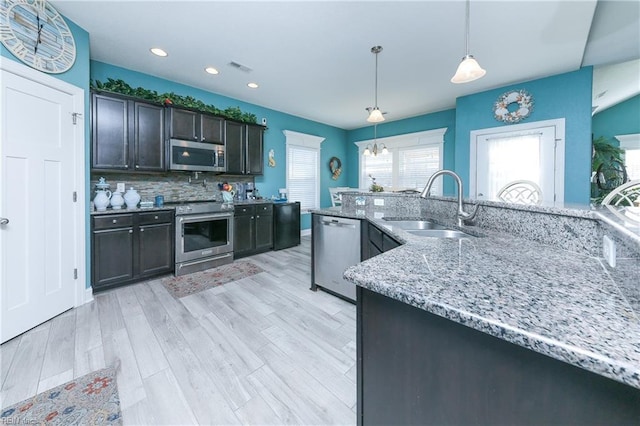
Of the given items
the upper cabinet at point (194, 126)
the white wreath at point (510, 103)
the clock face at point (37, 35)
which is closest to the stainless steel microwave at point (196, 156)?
the upper cabinet at point (194, 126)

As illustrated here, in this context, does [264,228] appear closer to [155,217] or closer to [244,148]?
[244,148]

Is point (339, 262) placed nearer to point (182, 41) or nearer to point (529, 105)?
point (182, 41)

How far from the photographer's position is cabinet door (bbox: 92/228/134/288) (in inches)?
106

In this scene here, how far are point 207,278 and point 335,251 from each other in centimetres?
174

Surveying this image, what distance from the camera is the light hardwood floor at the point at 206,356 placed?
1.37 metres

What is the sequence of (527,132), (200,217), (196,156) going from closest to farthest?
(200,217) → (196,156) → (527,132)

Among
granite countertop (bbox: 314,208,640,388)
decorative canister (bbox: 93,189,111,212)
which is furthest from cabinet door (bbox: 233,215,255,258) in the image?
granite countertop (bbox: 314,208,640,388)

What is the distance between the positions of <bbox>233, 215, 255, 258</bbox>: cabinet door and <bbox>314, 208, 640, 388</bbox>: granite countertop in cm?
335

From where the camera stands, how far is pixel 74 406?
1.36 metres

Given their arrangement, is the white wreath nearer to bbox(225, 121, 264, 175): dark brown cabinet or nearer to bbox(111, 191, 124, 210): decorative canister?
bbox(225, 121, 264, 175): dark brown cabinet

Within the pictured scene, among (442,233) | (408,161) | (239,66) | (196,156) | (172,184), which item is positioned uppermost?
(239,66)

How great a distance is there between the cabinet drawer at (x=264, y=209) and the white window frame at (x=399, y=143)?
3.05 metres

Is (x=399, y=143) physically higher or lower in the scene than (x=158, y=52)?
lower

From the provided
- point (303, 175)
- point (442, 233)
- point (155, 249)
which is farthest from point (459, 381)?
point (303, 175)
